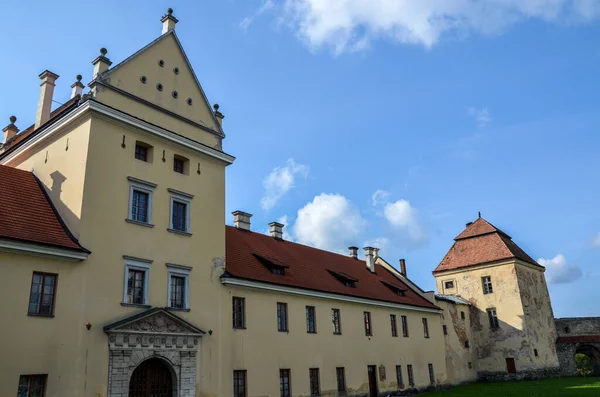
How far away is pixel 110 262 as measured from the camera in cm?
1731

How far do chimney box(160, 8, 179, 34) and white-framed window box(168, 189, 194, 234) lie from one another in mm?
7294

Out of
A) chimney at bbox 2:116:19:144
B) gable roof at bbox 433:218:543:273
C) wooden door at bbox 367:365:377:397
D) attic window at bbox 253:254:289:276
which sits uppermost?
chimney at bbox 2:116:19:144

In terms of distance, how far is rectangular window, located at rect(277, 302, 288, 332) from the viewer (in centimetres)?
2393

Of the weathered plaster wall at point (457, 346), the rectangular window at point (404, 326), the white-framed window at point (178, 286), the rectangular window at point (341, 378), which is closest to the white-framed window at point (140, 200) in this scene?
the white-framed window at point (178, 286)

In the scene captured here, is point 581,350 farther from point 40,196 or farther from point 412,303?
point 40,196

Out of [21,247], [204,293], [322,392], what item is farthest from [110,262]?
[322,392]

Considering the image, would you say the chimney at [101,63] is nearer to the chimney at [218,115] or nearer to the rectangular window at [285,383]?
the chimney at [218,115]

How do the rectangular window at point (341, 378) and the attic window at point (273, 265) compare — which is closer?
the attic window at point (273, 265)

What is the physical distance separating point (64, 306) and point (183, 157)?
770 cm

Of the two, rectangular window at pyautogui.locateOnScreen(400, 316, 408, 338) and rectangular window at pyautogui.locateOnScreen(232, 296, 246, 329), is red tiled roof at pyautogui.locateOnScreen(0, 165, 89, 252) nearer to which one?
rectangular window at pyautogui.locateOnScreen(232, 296, 246, 329)

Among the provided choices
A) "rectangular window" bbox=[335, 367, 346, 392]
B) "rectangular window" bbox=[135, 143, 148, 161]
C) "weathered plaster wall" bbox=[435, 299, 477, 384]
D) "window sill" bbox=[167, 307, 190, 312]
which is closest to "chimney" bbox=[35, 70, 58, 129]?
"rectangular window" bbox=[135, 143, 148, 161]

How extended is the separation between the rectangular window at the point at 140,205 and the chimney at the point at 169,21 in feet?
24.8

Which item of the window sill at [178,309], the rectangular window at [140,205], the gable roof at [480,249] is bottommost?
the window sill at [178,309]

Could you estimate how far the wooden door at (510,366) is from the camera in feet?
129
